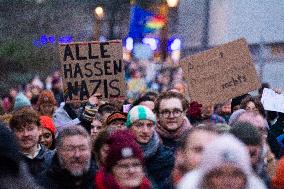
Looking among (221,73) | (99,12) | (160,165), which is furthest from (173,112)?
(99,12)

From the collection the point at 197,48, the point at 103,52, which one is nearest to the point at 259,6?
the point at 197,48

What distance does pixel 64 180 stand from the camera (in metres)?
5.78

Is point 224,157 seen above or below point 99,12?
below

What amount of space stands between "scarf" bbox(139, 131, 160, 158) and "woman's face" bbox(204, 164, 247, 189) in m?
2.52

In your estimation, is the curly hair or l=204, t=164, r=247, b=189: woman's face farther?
the curly hair

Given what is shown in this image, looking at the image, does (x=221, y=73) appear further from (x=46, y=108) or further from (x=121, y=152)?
(x=121, y=152)

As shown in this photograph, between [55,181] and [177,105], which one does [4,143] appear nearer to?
[55,181]

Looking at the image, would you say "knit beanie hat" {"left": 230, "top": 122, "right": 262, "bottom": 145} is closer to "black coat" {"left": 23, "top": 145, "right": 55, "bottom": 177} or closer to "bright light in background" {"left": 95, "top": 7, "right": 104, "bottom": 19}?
"black coat" {"left": 23, "top": 145, "right": 55, "bottom": 177}

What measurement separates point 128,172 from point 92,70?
4.12 meters

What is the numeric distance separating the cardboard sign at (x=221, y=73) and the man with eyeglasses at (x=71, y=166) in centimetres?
316

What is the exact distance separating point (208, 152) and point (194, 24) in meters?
32.0

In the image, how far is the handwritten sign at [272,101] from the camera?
983 cm

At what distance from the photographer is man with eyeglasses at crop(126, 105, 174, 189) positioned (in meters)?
6.82

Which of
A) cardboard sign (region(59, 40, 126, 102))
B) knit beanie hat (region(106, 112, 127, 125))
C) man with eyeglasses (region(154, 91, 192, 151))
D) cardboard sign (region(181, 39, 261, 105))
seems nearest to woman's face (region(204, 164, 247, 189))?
man with eyeglasses (region(154, 91, 192, 151))
